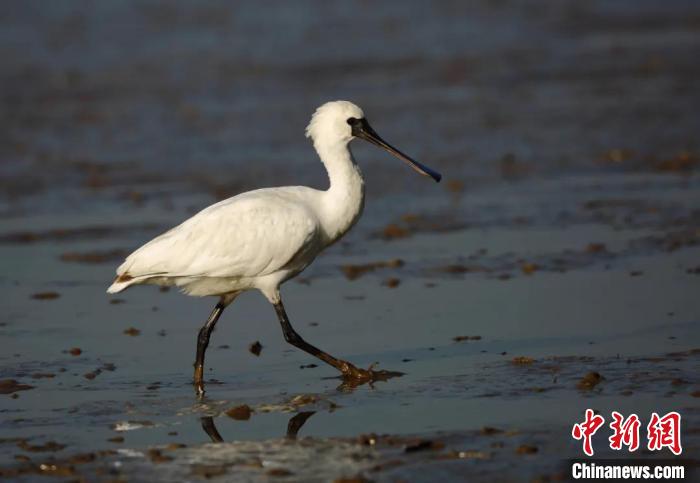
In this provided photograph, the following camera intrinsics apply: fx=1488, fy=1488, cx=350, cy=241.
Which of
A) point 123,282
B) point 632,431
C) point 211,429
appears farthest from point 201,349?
point 632,431

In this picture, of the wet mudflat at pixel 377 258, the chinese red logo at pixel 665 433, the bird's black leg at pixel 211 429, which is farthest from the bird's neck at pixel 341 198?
the chinese red logo at pixel 665 433

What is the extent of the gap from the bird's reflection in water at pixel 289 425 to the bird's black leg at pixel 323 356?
0.78 meters

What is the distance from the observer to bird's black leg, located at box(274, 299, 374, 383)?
29.9 ft

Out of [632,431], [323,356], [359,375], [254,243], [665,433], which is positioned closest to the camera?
[665,433]

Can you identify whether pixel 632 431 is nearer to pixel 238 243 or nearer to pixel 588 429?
pixel 588 429

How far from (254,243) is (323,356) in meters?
0.84

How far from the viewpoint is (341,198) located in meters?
9.63

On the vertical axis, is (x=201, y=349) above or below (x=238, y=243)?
below

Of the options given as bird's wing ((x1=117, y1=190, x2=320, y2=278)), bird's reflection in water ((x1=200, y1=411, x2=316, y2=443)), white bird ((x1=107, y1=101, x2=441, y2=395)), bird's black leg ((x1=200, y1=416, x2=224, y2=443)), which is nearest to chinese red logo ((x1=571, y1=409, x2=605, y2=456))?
bird's reflection in water ((x1=200, y1=411, x2=316, y2=443))

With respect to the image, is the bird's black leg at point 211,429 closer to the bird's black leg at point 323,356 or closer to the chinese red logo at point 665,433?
the bird's black leg at point 323,356

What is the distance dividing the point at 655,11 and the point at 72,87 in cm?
1167

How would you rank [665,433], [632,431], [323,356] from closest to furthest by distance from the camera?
[665,433] → [632,431] → [323,356]

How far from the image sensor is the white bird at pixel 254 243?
30.9ft

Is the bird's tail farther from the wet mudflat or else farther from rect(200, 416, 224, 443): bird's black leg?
rect(200, 416, 224, 443): bird's black leg
